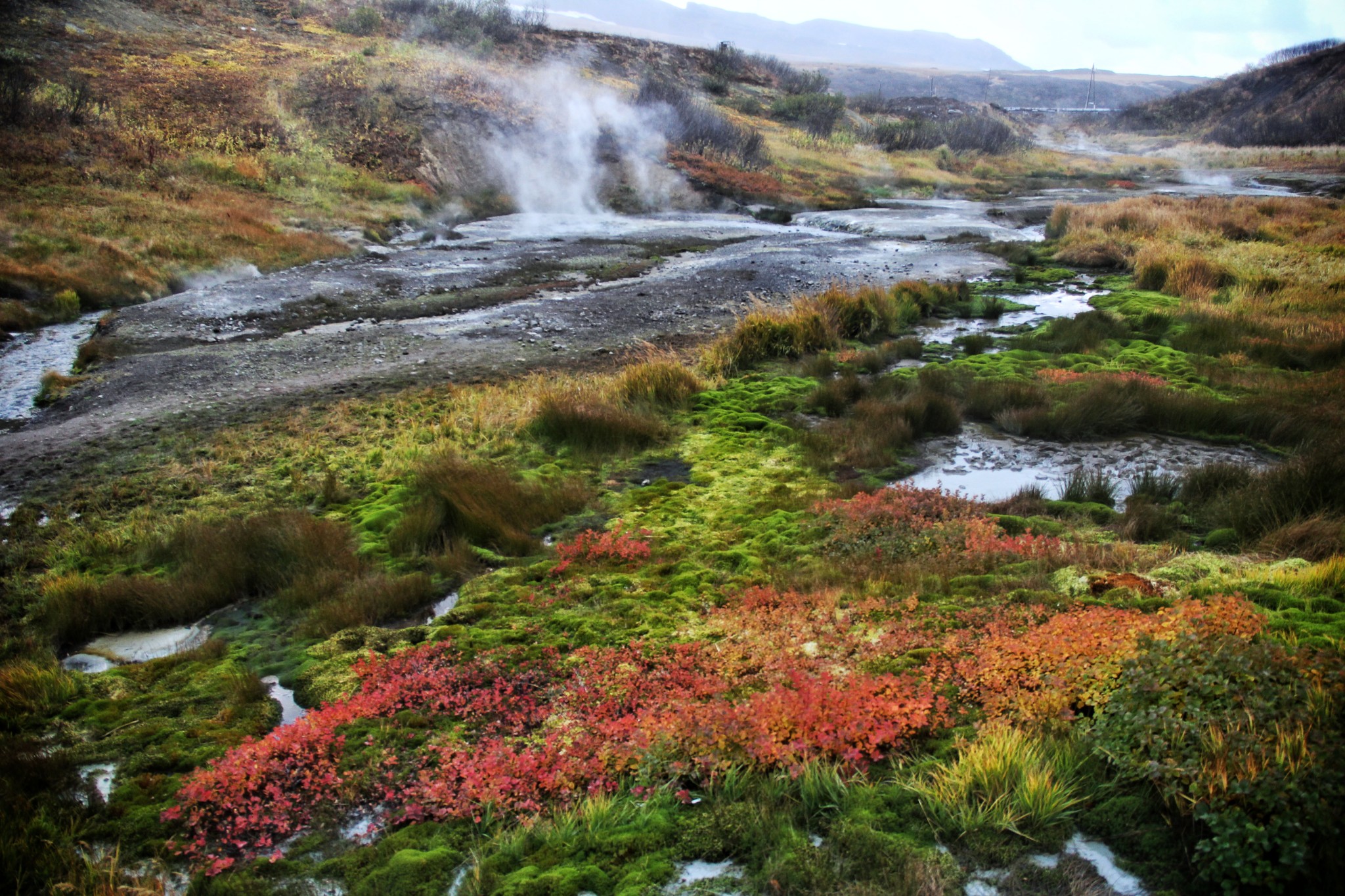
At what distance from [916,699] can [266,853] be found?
3.17m

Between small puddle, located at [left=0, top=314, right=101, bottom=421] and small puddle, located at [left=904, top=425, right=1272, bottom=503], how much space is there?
12043 mm

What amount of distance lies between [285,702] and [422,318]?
1285cm

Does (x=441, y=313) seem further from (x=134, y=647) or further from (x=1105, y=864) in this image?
(x=1105, y=864)

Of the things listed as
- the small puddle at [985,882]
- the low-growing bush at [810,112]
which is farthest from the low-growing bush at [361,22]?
the small puddle at [985,882]

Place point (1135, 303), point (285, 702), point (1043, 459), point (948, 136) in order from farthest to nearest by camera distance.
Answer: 1. point (948, 136)
2. point (1135, 303)
3. point (1043, 459)
4. point (285, 702)

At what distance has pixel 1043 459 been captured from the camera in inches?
346

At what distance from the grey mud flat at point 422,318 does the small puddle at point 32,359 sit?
0.54 m

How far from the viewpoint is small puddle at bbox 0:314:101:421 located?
37.9 feet

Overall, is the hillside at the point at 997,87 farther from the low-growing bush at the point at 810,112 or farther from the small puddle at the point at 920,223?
the small puddle at the point at 920,223

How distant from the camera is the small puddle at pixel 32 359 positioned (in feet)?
37.9

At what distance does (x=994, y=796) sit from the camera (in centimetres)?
333

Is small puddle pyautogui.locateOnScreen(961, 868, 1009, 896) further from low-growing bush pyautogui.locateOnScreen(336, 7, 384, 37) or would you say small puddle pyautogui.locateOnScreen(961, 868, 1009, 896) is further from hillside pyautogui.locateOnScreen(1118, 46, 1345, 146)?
hillside pyautogui.locateOnScreen(1118, 46, 1345, 146)

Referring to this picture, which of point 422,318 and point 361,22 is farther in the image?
point 361,22

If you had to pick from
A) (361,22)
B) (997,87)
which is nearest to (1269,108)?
(361,22)
